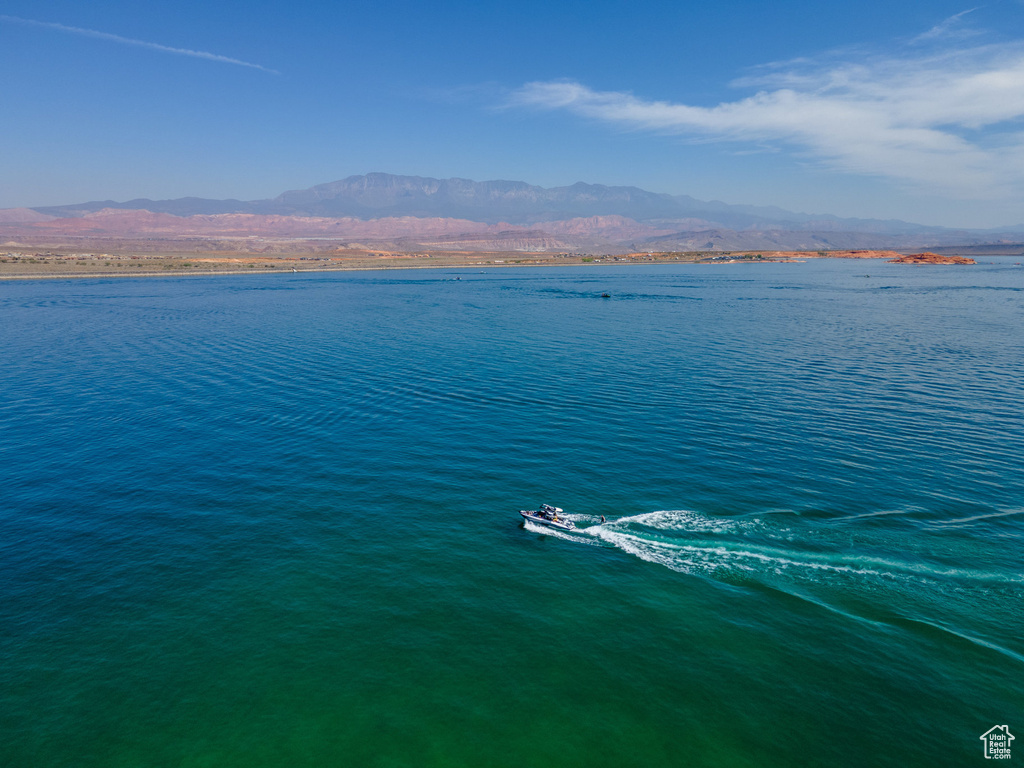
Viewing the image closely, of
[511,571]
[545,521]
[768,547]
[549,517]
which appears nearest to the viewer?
[511,571]

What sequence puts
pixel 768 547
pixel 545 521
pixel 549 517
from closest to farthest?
pixel 768 547 < pixel 545 521 < pixel 549 517

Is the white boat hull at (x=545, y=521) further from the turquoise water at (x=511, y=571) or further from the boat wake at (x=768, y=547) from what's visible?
the turquoise water at (x=511, y=571)

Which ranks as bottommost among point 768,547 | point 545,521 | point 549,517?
point 768,547

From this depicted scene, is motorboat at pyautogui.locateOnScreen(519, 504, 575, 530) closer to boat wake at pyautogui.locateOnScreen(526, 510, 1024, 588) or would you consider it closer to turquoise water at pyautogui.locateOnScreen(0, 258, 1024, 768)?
boat wake at pyautogui.locateOnScreen(526, 510, 1024, 588)

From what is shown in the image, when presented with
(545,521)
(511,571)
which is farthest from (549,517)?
(511,571)

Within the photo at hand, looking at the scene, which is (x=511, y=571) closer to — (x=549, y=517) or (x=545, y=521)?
(x=545, y=521)

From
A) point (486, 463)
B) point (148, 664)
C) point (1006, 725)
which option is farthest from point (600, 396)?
point (148, 664)

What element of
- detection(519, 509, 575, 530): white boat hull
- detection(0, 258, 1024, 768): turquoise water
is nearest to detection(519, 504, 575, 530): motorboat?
detection(519, 509, 575, 530): white boat hull
